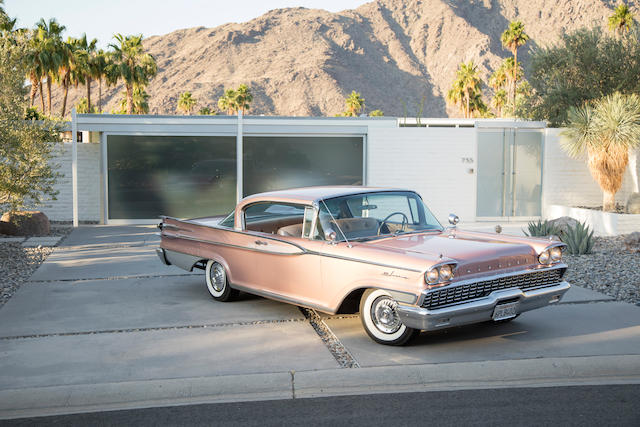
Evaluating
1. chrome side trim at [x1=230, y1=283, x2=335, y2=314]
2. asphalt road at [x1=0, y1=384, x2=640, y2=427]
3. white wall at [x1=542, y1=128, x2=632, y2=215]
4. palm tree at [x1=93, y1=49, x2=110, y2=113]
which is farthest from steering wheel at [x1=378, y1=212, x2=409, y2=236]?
palm tree at [x1=93, y1=49, x2=110, y2=113]

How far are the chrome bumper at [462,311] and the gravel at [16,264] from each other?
194 inches

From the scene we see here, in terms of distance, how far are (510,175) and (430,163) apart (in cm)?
217

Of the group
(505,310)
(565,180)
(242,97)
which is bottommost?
(505,310)

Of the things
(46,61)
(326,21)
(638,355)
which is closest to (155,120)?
(638,355)

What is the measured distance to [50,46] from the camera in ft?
152

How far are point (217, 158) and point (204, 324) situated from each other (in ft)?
35.5

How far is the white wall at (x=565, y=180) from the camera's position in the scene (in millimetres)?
17906

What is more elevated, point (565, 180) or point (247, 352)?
point (565, 180)

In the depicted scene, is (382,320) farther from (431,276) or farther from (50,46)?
(50,46)

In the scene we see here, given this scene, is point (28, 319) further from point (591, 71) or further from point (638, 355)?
point (591, 71)

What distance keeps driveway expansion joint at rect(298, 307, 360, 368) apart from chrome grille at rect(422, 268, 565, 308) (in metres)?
0.76

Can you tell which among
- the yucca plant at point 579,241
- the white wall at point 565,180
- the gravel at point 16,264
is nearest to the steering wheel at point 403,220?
the gravel at point 16,264

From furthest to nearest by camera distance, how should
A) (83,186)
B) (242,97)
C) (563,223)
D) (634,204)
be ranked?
(242,97) → (83,186) → (634,204) → (563,223)

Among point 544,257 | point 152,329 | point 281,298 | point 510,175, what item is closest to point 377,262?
point 281,298
